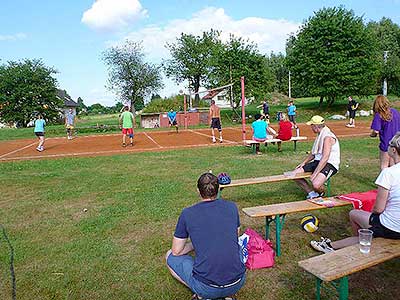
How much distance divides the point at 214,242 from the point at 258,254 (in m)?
1.37

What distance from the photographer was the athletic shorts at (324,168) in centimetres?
538

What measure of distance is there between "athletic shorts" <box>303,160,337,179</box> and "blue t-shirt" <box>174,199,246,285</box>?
304cm

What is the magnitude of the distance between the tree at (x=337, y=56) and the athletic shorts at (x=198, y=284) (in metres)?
28.1

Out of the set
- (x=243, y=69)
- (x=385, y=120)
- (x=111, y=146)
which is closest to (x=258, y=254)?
(x=385, y=120)

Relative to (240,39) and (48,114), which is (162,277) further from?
(48,114)

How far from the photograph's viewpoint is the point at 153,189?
7.38 m

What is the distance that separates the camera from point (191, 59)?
159ft

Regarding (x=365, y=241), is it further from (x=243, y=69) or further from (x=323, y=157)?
(x=243, y=69)

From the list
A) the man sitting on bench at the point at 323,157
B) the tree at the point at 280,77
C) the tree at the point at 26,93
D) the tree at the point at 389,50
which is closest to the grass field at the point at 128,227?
the man sitting on bench at the point at 323,157

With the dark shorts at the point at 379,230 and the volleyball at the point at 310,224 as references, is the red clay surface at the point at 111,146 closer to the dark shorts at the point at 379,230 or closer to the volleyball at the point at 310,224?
the volleyball at the point at 310,224

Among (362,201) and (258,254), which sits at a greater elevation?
(362,201)

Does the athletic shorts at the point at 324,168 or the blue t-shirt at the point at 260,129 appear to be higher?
the blue t-shirt at the point at 260,129

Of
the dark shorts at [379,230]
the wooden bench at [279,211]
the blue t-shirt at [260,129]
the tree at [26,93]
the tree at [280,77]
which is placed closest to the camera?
the dark shorts at [379,230]

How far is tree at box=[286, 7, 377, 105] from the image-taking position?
2802cm
